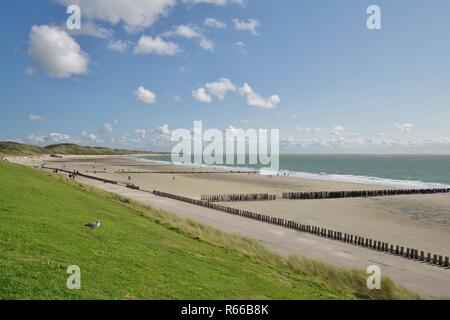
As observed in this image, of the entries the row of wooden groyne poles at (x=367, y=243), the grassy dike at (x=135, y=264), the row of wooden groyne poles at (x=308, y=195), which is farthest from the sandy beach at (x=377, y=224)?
the grassy dike at (x=135, y=264)

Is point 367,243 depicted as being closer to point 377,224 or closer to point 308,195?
point 377,224

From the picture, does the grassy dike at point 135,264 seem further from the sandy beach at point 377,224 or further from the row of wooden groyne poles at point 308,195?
the row of wooden groyne poles at point 308,195

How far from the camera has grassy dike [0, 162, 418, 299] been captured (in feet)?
40.3

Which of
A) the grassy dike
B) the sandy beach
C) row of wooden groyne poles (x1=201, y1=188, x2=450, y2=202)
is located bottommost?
the sandy beach

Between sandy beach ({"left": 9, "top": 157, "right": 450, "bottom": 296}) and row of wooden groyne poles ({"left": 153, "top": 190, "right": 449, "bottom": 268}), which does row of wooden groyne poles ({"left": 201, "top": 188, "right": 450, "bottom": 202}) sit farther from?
row of wooden groyne poles ({"left": 153, "top": 190, "right": 449, "bottom": 268})

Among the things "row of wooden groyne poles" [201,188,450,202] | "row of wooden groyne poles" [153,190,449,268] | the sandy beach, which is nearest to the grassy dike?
the sandy beach

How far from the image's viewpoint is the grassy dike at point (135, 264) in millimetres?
12289

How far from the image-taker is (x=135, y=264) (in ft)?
50.8

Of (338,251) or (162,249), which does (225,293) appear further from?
(338,251)

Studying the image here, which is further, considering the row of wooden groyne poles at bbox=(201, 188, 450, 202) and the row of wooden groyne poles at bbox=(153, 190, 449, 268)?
the row of wooden groyne poles at bbox=(201, 188, 450, 202)

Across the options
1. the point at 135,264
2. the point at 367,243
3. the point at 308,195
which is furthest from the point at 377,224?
the point at 135,264

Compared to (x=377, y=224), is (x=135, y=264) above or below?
above

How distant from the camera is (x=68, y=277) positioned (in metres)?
12.3
